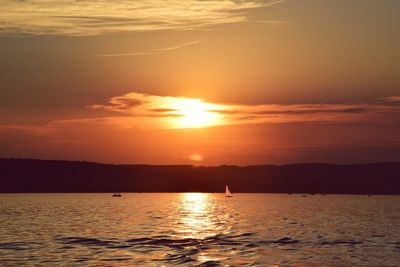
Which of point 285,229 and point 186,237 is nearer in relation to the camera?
point 186,237

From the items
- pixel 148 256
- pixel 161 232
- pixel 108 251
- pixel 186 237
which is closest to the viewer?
pixel 148 256

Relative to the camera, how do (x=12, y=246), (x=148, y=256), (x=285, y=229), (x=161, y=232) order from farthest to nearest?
(x=285, y=229)
(x=161, y=232)
(x=12, y=246)
(x=148, y=256)

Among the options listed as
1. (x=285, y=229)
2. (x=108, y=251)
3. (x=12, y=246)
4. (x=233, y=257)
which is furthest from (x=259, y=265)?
(x=285, y=229)

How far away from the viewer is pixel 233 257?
66.9 m

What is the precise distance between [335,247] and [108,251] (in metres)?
27.7

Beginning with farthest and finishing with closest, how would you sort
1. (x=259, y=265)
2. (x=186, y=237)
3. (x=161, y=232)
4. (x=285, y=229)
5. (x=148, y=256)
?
1. (x=285, y=229)
2. (x=161, y=232)
3. (x=186, y=237)
4. (x=148, y=256)
5. (x=259, y=265)

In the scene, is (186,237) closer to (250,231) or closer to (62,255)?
(250,231)

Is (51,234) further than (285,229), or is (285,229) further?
(285,229)

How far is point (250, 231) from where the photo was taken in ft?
342

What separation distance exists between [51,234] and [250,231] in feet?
101

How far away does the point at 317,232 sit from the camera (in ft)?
344

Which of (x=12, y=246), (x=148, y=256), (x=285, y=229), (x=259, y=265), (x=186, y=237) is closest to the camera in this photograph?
(x=259, y=265)

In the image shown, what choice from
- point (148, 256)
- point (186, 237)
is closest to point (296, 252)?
point (148, 256)

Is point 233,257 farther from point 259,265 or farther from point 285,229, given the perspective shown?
point 285,229
